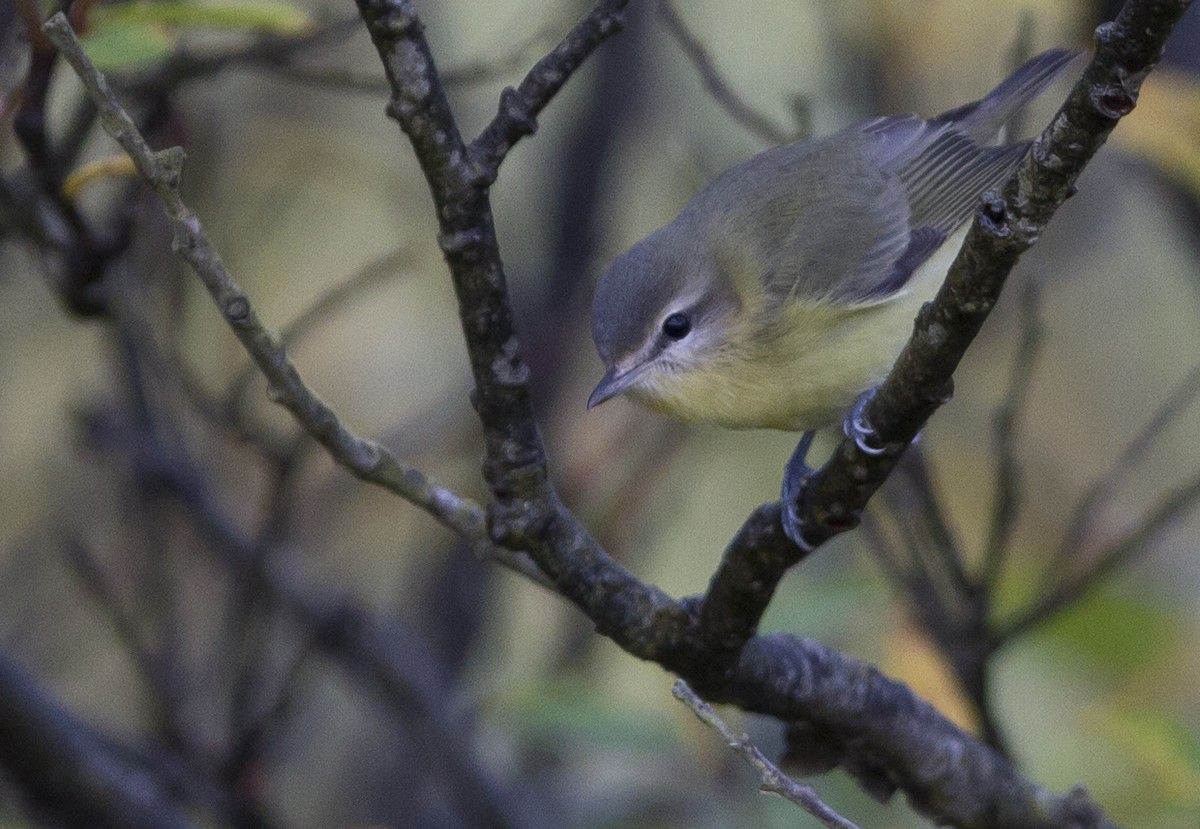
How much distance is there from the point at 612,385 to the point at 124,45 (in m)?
1.30

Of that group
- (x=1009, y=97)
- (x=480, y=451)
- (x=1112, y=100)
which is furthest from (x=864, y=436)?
(x=480, y=451)

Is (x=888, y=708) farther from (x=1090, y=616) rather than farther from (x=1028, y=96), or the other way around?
(x=1028, y=96)

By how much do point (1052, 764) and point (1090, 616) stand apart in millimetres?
421

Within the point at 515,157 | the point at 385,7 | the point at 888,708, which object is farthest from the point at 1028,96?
the point at 515,157

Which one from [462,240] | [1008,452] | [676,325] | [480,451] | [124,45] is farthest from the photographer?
[480,451]

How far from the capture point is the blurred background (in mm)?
3125

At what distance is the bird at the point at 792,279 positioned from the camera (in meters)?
3.12

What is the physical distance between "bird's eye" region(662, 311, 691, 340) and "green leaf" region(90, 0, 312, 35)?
42.0 inches

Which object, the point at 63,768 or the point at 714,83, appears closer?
the point at 63,768

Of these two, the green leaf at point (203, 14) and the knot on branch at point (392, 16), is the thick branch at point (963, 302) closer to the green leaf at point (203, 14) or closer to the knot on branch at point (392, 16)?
the knot on branch at point (392, 16)

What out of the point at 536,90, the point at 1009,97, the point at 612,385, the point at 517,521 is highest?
the point at 1009,97

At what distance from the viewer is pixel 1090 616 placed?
3807mm

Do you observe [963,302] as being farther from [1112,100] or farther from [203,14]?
[203,14]

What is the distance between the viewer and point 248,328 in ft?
5.99
